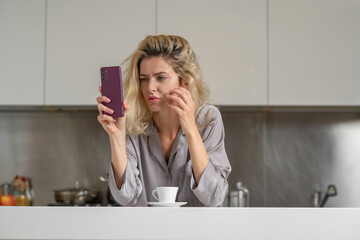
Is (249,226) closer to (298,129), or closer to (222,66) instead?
(222,66)

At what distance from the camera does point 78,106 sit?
2670 millimetres

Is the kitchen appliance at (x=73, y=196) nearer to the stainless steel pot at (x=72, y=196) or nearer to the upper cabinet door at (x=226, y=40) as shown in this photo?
the stainless steel pot at (x=72, y=196)

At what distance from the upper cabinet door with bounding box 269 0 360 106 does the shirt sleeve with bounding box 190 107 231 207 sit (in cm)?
107

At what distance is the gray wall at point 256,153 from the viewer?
9.40 feet

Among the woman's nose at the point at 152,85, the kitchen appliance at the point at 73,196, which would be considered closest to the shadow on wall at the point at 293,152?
the kitchen appliance at the point at 73,196

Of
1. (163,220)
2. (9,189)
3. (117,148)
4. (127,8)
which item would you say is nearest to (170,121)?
(117,148)

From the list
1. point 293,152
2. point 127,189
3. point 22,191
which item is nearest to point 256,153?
point 293,152

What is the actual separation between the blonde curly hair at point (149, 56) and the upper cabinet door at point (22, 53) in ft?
3.79

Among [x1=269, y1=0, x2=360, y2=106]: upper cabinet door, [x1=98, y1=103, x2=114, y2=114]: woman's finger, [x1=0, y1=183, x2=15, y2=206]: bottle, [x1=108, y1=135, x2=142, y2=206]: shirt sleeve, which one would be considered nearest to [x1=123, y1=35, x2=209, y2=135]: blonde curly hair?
[x1=108, y1=135, x2=142, y2=206]: shirt sleeve

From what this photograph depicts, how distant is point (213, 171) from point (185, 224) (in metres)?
0.57

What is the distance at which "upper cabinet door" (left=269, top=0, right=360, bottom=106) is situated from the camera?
2570 mm

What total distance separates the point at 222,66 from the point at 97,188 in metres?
1.09

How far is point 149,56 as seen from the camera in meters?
1.61

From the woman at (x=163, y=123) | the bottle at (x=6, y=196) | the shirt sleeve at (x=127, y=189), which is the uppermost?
the woman at (x=163, y=123)
